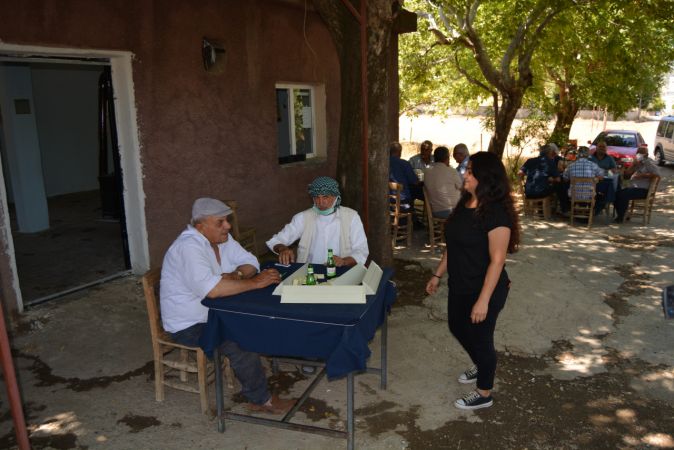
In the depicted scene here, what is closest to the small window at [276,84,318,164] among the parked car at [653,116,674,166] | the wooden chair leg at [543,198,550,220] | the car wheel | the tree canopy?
the tree canopy

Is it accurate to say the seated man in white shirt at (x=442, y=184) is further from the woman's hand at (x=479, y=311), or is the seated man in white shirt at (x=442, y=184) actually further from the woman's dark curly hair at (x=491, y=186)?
the woman's hand at (x=479, y=311)

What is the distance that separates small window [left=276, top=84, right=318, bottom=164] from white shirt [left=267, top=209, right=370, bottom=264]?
4030 millimetres

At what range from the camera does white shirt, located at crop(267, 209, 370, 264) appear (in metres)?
4.82

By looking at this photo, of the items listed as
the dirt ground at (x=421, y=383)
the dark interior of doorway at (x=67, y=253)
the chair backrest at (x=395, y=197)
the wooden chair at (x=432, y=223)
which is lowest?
the dirt ground at (x=421, y=383)

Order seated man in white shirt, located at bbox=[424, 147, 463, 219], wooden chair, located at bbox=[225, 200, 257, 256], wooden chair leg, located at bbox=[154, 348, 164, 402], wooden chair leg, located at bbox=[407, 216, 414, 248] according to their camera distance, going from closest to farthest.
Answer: wooden chair leg, located at bbox=[154, 348, 164, 402], wooden chair, located at bbox=[225, 200, 257, 256], seated man in white shirt, located at bbox=[424, 147, 463, 219], wooden chair leg, located at bbox=[407, 216, 414, 248]

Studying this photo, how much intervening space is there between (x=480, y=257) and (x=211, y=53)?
4.76 meters

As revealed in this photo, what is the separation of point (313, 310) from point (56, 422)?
83.5 inches

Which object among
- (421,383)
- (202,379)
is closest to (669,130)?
(421,383)

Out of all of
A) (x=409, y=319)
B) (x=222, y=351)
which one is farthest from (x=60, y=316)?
(x=409, y=319)

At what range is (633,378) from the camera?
4.73m

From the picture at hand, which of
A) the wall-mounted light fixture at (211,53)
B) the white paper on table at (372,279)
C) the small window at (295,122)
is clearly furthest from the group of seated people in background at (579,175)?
the white paper on table at (372,279)

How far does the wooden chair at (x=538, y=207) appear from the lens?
424 inches

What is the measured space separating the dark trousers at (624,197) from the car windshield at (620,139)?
8.69 metres

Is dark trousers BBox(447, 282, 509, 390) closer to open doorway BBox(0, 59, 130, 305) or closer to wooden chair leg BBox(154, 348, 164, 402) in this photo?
wooden chair leg BBox(154, 348, 164, 402)
